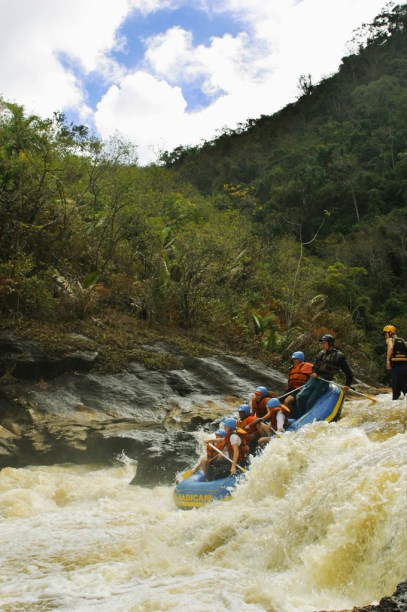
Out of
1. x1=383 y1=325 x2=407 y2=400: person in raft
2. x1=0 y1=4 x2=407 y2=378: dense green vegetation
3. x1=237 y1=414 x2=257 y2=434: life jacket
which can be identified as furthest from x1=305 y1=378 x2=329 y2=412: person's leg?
x1=0 y1=4 x2=407 y2=378: dense green vegetation

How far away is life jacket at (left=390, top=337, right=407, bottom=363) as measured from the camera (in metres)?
11.0

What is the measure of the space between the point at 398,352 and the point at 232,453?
357 centimetres

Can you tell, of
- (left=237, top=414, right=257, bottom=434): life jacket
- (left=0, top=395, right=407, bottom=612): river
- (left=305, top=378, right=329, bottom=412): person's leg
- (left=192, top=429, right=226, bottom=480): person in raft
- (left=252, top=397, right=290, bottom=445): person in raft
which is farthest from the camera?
(left=305, top=378, right=329, bottom=412): person's leg

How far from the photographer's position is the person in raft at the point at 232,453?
9800 millimetres

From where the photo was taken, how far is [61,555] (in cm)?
788

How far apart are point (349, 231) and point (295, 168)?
35.9ft

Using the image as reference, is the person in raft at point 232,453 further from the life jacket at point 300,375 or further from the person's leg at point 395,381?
the person's leg at point 395,381

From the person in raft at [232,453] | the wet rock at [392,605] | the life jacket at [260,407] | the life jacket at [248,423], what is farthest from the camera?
the life jacket at [260,407]

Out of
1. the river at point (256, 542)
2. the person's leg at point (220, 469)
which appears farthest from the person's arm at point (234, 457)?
the river at point (256, 542)

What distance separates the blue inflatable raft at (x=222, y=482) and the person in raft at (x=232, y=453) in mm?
243

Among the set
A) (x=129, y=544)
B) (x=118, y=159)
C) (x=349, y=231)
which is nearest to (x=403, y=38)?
(x=349, y=231)

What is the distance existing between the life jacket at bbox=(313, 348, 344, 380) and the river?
3.14 ft

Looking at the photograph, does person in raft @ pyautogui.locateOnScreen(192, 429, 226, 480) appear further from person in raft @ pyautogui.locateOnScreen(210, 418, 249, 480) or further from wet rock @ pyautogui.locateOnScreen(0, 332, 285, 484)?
wet rock @ pyautogui.locateOnScreen(0, 332, 285, 484)

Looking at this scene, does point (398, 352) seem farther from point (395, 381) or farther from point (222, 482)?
point (222, 482)
